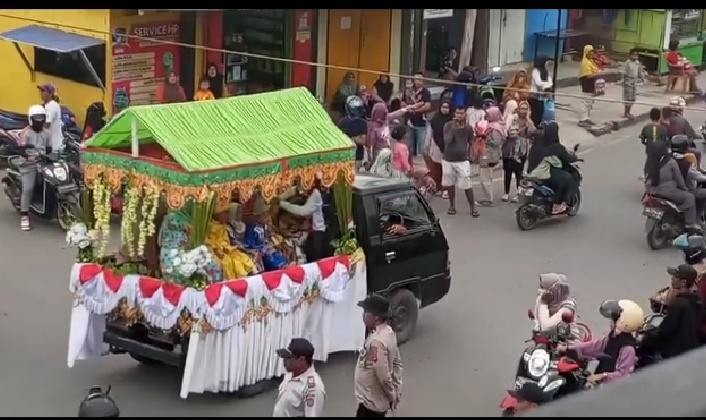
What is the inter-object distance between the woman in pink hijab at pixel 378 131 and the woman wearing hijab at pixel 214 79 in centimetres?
322

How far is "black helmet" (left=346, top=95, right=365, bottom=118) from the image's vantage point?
54.4 feet

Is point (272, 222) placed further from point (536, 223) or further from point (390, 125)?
point (390, 125)

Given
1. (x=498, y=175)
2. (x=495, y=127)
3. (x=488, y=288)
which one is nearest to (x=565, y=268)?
(x=488, y=288)

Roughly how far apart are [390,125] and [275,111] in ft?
24.2

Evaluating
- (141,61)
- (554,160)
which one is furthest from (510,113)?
(141,61)

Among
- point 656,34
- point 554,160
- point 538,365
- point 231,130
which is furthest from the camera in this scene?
point 656,34

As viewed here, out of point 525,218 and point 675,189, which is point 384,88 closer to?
point 525,218

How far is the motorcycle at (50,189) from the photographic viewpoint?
14.0m

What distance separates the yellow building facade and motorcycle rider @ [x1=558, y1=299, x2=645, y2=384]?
34.7 feet

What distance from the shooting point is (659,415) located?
234 cm

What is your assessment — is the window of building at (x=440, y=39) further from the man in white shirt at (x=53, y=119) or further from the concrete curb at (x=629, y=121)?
the man in white shirt at (x=53, y=119)

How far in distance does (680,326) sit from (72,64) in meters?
12.0

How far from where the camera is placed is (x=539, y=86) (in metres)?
19.8

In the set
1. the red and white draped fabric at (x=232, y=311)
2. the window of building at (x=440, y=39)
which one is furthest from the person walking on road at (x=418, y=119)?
the red and white draped fabric at (x=232, y=311)
